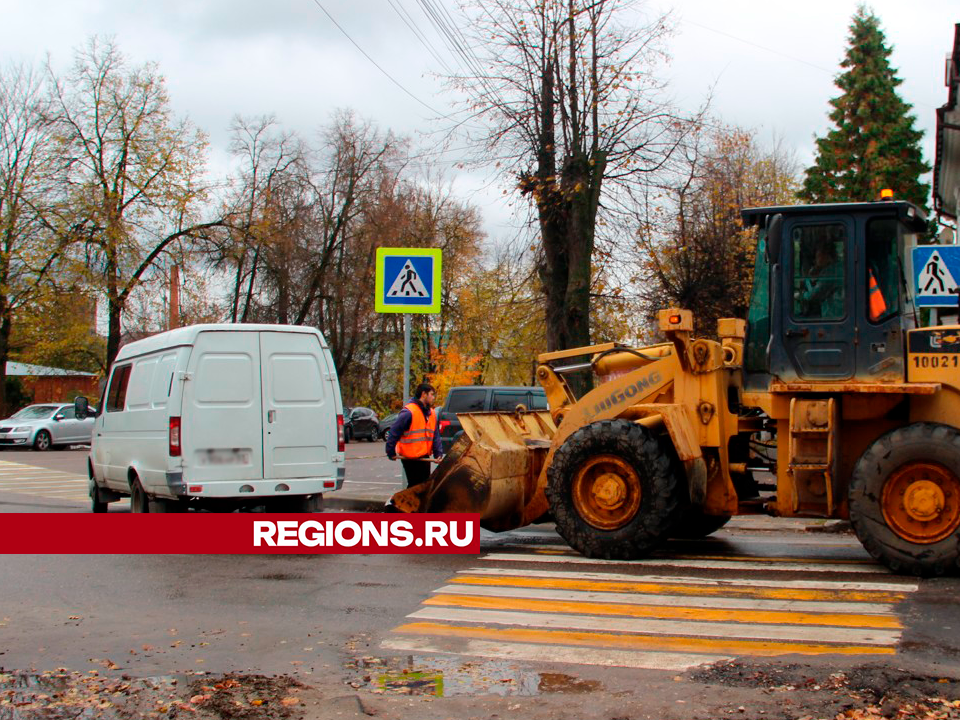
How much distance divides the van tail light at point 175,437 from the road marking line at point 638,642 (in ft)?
16.3

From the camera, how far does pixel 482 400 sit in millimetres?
23891

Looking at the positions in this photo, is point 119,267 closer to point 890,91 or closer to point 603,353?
point 890,91

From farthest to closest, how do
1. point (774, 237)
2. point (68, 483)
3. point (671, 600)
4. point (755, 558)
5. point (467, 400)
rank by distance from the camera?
point (467, 400) → point (68, 483) → point (755, 558) → point (774, 237) → point (671, 600)

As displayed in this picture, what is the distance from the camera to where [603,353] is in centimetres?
1066

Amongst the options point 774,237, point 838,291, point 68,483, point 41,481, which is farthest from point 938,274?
point 41,481

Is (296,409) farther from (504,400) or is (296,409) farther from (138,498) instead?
(504,400)

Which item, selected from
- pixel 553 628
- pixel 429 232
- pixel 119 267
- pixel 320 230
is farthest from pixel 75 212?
pixel 553 628

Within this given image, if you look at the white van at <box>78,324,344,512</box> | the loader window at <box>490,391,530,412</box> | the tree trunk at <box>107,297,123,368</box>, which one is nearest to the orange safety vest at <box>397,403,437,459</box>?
the white van at <box>78,324,344,512</box>

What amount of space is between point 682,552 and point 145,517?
5968 mm

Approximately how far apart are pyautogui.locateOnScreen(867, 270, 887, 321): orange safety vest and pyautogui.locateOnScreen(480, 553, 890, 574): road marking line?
2.12m

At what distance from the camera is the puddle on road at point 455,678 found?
5602 mm

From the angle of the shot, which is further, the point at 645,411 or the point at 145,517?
the point at 145,517

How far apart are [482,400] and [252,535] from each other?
12.4 meters

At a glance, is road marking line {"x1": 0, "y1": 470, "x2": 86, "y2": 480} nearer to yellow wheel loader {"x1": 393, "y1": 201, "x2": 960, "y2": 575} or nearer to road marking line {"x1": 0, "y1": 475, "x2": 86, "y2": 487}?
road marking line {"x1": 0, "y1": 475, "x2": 86, "y2": 487}
